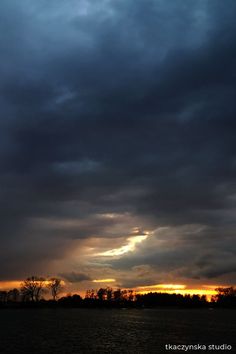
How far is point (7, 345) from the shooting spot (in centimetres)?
8894

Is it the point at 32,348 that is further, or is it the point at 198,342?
the point at 198,342

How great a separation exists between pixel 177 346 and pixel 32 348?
27.0 m

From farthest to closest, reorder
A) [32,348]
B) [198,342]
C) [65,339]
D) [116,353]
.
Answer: [65,339] < [198,342] < [32,348] < [116,353]

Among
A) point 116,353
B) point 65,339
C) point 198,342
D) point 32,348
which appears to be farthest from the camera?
point 65,339

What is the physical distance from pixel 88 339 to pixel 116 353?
87.9ft

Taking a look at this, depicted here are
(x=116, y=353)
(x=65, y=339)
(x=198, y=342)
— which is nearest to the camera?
(x=116, y=353)

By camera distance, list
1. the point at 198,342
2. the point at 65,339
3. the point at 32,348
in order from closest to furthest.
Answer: the point at 32,348 < the point at 198,342 < the point at 65,339

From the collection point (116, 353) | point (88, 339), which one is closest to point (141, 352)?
point (116, 353)

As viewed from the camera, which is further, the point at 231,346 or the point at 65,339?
the point at 65,339

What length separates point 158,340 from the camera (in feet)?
330

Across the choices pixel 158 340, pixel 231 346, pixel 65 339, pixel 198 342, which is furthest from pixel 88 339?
pixel 231 346

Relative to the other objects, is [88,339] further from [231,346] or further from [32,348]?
[231,346]

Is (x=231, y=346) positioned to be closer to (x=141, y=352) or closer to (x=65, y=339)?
(x=141, y=352)

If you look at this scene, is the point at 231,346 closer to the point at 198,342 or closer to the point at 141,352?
the point at 198,342
